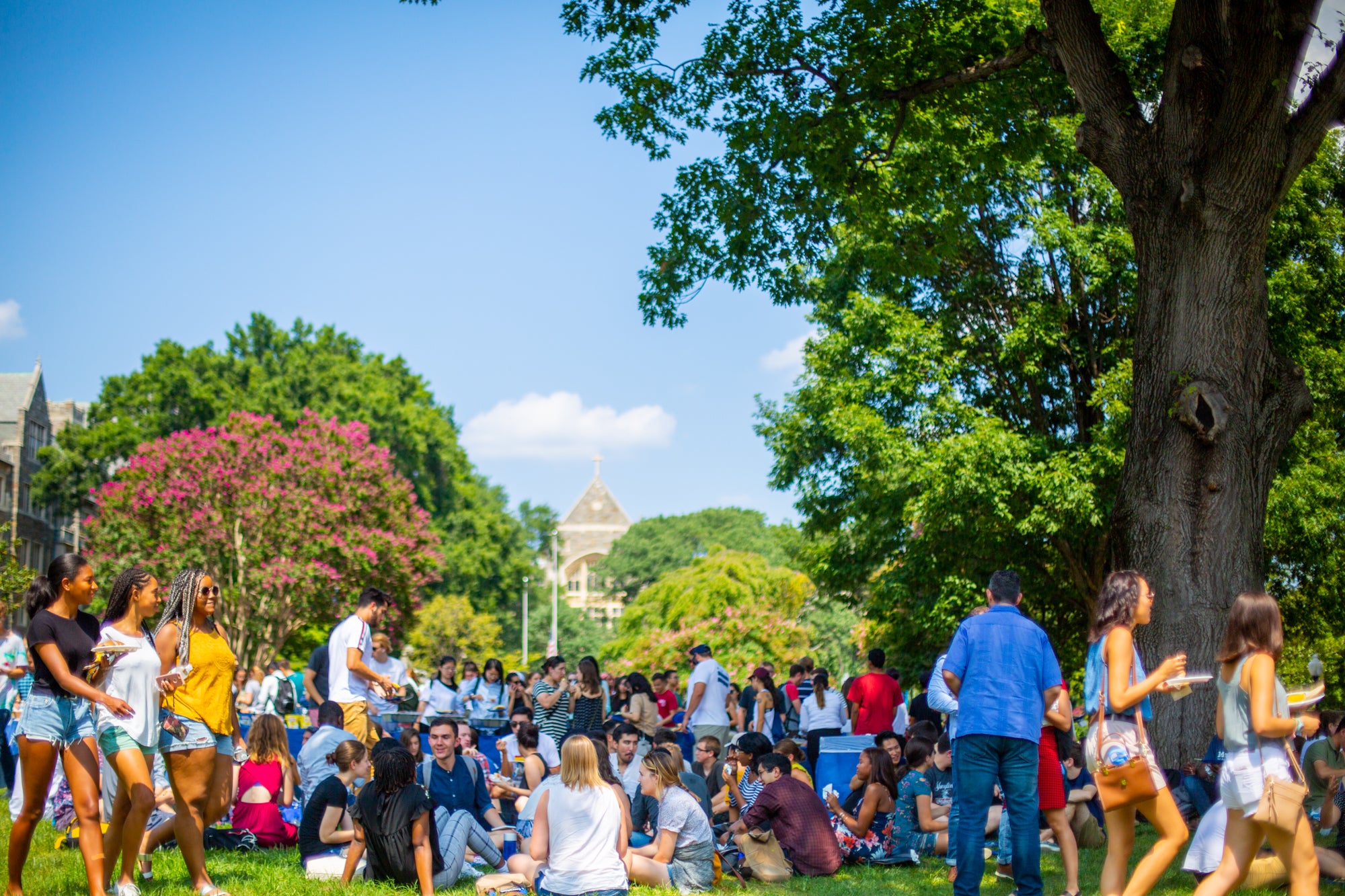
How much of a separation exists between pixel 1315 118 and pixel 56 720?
1045 cm

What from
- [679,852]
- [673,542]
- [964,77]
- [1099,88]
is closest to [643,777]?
[679,852]

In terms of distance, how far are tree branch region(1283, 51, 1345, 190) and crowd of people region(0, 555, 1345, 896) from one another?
4.74 meters

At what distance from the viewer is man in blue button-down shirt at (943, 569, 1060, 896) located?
6.41 meters

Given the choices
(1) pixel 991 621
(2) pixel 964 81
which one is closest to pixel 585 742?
(1) pixel 991 621

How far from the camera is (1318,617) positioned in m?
23.5

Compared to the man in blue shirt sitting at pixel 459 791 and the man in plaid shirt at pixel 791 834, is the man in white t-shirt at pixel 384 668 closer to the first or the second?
the man in blue shirt sitting at pixel 459 791

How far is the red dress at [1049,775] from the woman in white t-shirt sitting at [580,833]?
2597 millimetres

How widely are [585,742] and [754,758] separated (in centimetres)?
334

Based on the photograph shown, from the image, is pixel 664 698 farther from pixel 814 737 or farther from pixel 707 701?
pixel 814 737

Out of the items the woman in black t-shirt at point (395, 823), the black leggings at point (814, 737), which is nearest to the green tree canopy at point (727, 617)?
the black leggings at point (814, 737)

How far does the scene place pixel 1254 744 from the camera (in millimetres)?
5562

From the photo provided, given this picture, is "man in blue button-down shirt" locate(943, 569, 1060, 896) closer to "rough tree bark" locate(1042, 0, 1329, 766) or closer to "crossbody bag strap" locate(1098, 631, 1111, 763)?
"crossbody bag strap" locate(1098, 631, 1111, 763)

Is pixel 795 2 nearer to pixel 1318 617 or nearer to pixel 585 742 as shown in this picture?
pixel 585 742

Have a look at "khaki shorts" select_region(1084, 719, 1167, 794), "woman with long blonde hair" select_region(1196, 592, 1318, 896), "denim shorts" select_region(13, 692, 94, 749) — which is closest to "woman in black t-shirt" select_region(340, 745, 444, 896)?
"denim shorts" select_region(13, 692, 94, 749)
